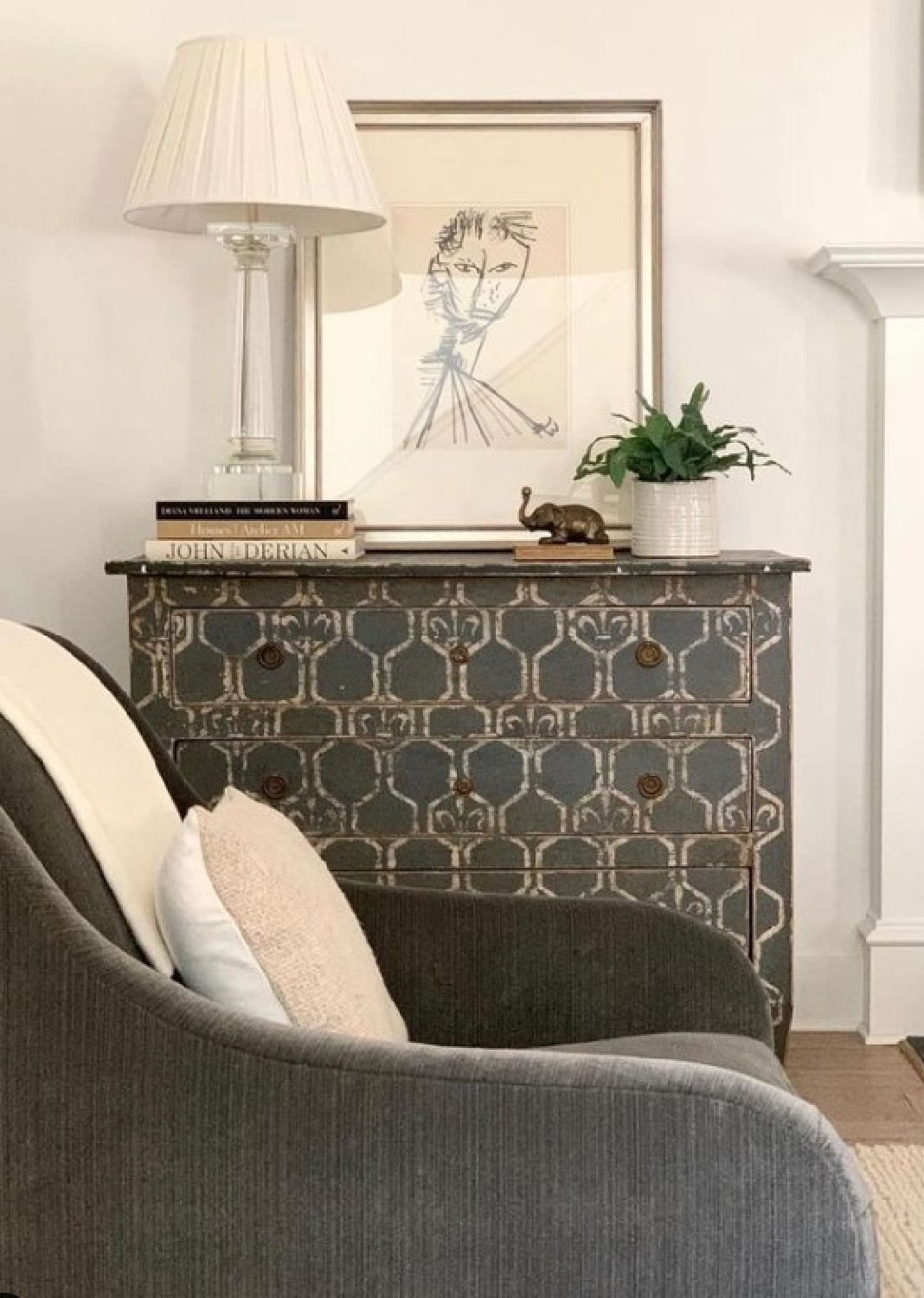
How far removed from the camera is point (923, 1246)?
252cm

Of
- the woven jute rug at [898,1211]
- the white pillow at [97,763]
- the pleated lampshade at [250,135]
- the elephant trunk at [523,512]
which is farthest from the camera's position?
the elephant trunk at [523,512]

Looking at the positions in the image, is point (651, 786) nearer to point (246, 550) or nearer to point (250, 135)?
point (246, 550)

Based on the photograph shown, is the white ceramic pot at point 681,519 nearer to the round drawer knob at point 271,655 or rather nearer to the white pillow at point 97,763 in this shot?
the round drawer knob at point 271,655

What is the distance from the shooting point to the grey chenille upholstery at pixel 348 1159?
1482mm

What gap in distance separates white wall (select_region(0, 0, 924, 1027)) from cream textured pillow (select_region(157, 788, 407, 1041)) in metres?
1.76

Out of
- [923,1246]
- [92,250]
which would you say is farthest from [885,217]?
[923,1246]

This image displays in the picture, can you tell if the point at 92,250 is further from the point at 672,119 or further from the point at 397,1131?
the point at 397,1131

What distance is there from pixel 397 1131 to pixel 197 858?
0.40 m

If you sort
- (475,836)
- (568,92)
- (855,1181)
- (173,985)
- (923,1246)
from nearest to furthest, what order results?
(855,1181), (173,985), (923,1246), (475,836), (568,92)

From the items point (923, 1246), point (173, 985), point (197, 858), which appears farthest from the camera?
point (923, 1246)

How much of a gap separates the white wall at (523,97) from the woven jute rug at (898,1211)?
106 cm

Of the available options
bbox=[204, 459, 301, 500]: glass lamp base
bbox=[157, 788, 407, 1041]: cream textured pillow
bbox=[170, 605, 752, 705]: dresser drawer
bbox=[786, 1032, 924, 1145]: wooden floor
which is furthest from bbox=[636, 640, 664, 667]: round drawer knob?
bbox=[157, 788, 407, 1041]: cream textured pillow

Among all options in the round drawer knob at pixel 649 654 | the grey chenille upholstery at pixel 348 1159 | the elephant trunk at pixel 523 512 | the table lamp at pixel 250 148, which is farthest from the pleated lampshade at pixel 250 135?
the grey chenille upholstery at pixel 348 1159

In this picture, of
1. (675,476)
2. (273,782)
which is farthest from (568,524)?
(273,782)
